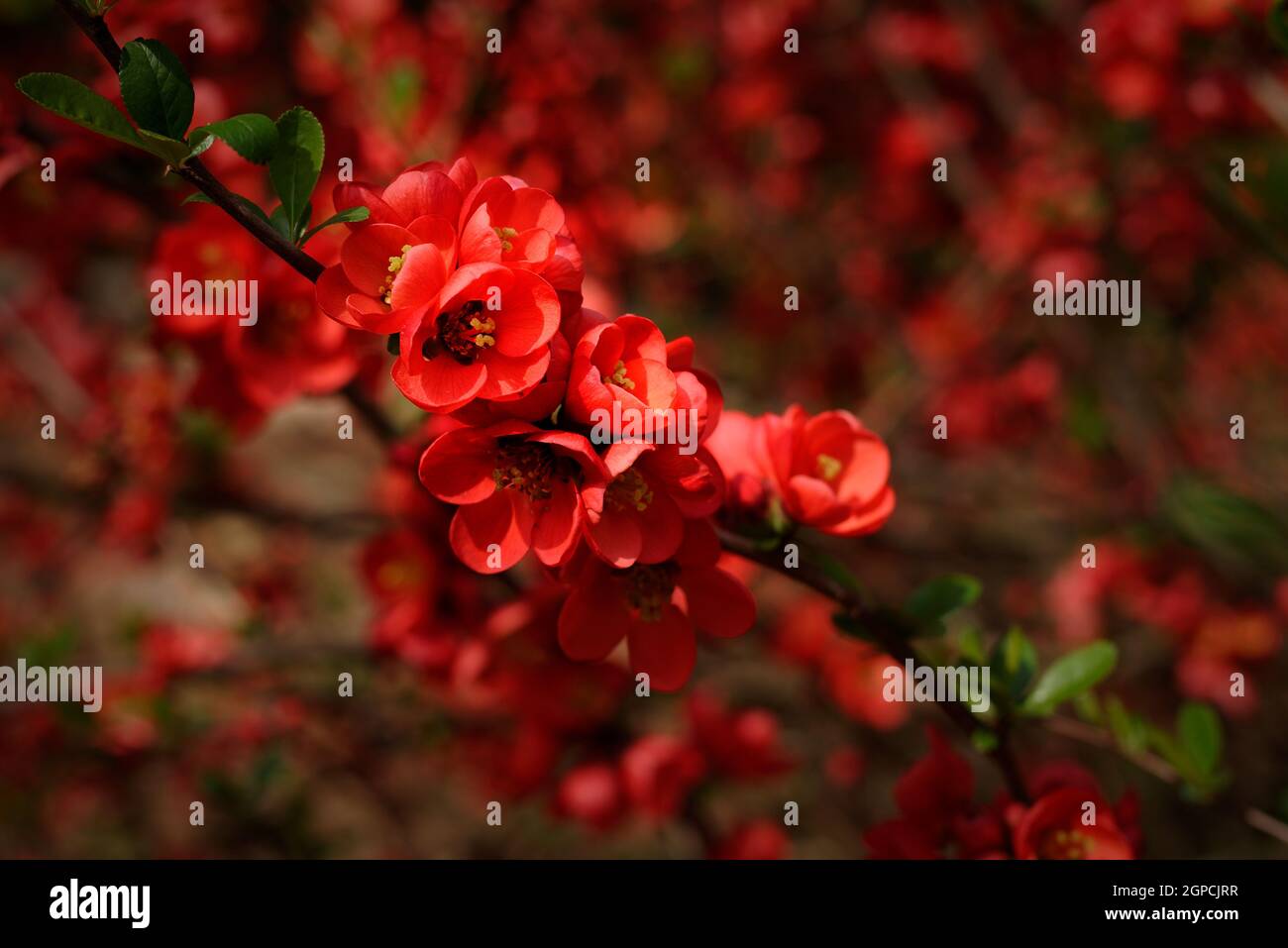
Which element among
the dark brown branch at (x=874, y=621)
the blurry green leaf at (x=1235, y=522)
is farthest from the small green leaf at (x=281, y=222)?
the blurry green leaf at (x=1235, y=522)

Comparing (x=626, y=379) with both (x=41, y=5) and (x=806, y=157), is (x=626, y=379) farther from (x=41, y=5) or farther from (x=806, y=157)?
(x=41, y=5)

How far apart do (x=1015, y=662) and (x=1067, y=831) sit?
178 millimetres

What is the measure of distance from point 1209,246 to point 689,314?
5.17ft

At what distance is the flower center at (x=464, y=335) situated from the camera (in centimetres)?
75

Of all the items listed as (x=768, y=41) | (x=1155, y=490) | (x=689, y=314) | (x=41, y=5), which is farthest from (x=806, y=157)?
(x=41, y=5)

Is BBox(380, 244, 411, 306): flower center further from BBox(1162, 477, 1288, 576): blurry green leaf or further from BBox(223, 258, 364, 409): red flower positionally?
BBox(1162, 477, 1288, 576): blurry green leaf

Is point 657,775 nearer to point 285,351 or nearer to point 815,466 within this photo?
point 815,466

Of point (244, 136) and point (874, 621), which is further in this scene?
point (874, 621)

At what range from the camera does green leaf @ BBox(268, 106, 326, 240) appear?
2.67 feet

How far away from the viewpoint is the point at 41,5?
9.68ft

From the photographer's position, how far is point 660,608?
889 mm

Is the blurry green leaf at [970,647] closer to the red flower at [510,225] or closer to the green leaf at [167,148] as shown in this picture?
the red flower at [510,225]

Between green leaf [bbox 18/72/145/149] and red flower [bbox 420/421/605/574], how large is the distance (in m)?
0.36

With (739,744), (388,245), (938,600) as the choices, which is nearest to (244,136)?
(388,245)
